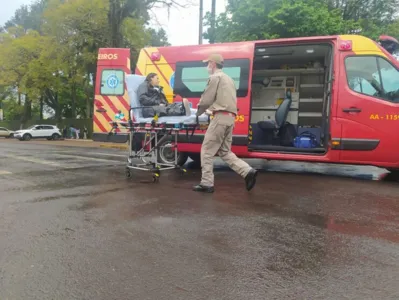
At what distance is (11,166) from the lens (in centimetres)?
816

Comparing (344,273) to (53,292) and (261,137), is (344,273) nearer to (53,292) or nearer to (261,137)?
(53,292)

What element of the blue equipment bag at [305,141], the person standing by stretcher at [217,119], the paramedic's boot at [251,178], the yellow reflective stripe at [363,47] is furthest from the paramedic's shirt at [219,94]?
the blue equipment bag at [305,141]

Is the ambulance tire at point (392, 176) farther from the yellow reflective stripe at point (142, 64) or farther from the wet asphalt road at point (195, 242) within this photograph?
the yellow reflective stripe at point (142, 64)

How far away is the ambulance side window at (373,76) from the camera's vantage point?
→ 683 cm

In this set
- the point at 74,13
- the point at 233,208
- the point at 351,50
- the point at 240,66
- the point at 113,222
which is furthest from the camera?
the point at 74,13

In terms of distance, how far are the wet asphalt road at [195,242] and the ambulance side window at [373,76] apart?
1950 mm

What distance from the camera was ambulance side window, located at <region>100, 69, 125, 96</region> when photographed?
9367 mm

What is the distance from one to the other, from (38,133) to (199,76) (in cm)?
3248

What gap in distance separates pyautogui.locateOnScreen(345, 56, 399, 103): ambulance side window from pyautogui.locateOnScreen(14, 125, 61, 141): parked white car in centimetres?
3452

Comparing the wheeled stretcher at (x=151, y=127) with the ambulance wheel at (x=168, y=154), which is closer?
the wheeled stretcher at (x=151, y=127)

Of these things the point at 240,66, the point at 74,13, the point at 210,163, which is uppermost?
the point at 74,13

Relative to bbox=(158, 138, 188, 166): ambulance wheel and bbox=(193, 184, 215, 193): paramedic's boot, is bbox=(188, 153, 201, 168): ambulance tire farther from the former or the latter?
bbox=(193, 184, 215, 193): paramedic's boot

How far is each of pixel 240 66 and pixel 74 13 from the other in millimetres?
25410

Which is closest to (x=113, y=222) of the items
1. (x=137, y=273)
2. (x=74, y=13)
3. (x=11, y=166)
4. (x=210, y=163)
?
(x=137, y=273)
